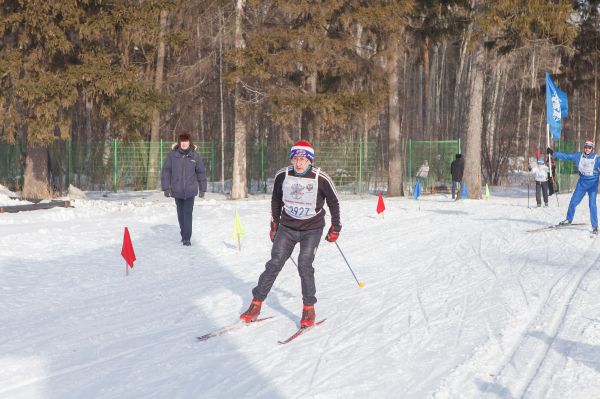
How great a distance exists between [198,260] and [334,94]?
13609 millimetres

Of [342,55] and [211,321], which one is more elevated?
[342,55]

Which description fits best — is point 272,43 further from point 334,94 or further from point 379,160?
point 379,160

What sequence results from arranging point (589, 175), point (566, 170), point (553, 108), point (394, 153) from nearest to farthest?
point (589, 175) < point (553, 108) < point (394, 153) < point (566, 170)

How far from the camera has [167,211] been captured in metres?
17.8

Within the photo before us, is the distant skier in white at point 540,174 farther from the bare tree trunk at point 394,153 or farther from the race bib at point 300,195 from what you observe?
the race bib at point 300,195

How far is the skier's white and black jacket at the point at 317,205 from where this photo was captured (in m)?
6.84

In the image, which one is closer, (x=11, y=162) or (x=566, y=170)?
(x=11, y=162)

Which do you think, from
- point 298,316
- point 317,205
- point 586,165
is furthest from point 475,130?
point 317,205

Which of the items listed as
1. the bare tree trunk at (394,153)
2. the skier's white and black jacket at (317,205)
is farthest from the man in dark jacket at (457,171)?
the skier's white and black jacket at (317,205)

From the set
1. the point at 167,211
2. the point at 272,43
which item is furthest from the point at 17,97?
the point at 272,43

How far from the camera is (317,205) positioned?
271 inches

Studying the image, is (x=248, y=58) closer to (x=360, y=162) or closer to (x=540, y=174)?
(x=360, y=162)

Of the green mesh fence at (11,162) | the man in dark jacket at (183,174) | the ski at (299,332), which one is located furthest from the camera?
the green mesh fence at (11,162)

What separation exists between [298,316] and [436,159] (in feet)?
85.6
